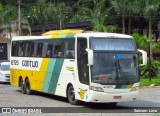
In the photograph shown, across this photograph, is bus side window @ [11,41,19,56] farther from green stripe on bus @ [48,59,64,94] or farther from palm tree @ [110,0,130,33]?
palm tree @ [110,0,130,33]

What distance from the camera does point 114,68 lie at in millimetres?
17750

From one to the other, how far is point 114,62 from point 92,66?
894 millimetres

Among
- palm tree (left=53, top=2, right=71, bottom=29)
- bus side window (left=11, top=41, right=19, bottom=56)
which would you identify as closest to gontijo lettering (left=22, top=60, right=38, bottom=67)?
bus side window (left=11, top=41, right=19, bottom=56)

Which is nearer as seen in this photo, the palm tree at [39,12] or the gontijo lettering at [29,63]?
the gontijo lettering at [29,63]

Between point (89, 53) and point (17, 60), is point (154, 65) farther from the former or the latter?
point (89, 53)

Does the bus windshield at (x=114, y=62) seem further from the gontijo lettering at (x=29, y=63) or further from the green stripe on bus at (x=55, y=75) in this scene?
the gontijo lettering at (x=29, y=63)

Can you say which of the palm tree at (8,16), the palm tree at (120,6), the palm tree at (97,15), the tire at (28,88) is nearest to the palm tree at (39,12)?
the palm tree at (8,16)

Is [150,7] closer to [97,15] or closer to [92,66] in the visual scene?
[97,15]

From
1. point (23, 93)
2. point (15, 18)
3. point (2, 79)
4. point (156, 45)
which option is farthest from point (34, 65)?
point (15, 18)

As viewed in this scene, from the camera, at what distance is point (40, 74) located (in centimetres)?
2297

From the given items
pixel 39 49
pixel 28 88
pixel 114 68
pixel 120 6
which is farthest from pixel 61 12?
pixel 114 68

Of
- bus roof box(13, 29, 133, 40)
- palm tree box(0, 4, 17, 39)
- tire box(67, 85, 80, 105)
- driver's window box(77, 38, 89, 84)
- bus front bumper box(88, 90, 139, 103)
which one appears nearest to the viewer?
bus front bumper box(88, 90, 139, 103)

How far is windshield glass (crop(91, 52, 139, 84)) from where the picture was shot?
57.7ft

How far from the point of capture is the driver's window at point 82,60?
18.1 meters
